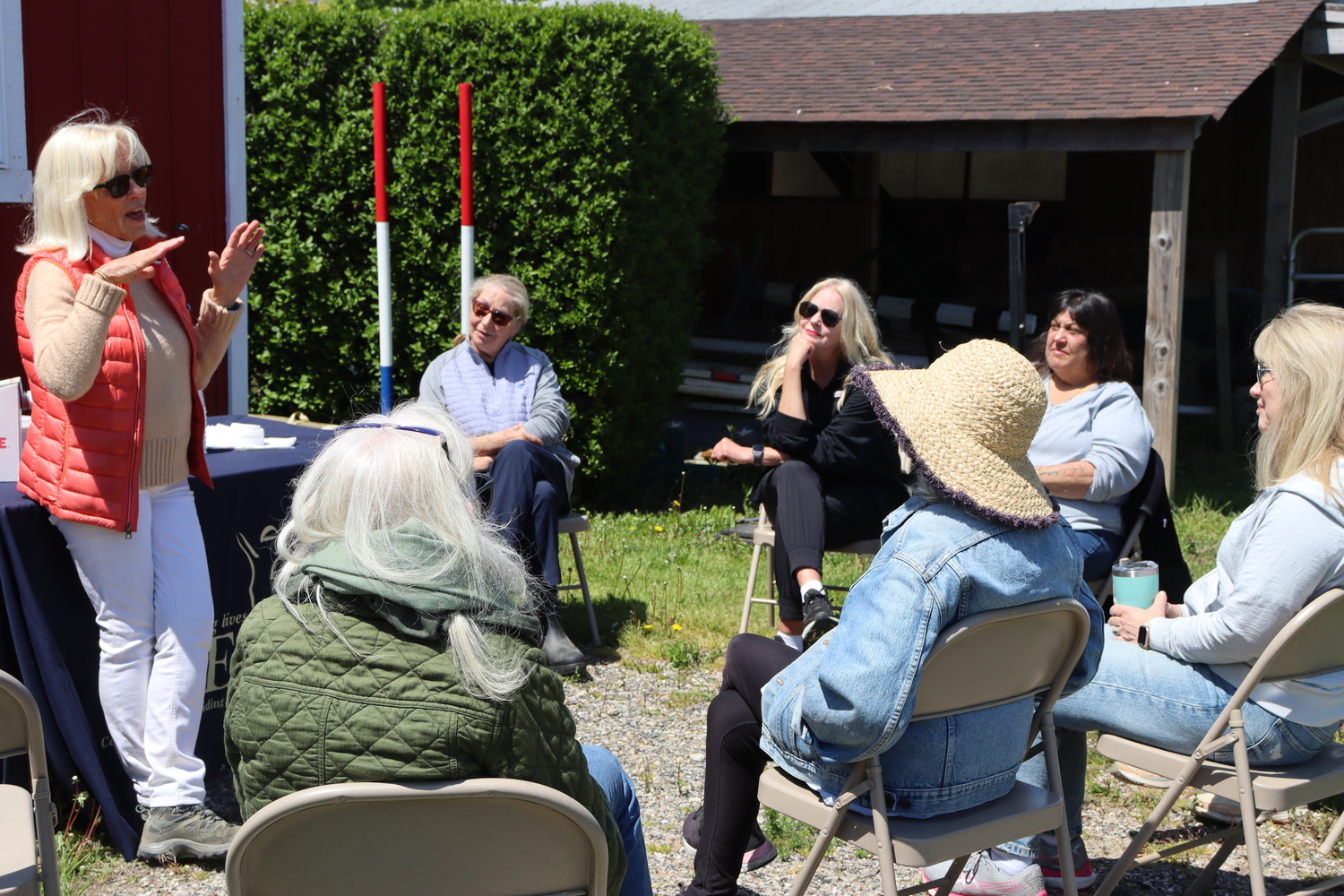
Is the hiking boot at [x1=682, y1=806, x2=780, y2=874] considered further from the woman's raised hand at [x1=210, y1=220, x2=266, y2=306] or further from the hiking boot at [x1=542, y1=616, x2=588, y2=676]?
the woman's raised hand at [x1=210, y1=220, x2=266, y2=306]

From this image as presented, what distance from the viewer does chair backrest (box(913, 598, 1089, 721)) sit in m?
2.21

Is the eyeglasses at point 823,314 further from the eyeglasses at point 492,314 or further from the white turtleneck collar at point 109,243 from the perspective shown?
the white turtleneck collar at point 109,243

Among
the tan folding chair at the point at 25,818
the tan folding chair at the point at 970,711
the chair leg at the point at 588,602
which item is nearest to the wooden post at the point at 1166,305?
the chair leg at the point at 588,602

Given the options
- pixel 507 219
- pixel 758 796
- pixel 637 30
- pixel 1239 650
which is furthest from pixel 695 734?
pixel 637 30

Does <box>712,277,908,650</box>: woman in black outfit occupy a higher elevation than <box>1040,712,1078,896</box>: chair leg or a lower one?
higher

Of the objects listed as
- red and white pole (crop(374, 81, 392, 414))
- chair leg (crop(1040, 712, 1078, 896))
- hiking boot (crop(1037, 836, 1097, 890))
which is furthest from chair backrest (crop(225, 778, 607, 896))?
red and white pole (crop(374, 81, 392, 414))

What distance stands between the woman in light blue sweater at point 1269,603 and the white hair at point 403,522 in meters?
1.51

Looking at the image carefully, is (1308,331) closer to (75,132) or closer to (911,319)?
(75,132)

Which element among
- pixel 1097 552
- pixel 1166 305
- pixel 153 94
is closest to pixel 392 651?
pixel 1097 552

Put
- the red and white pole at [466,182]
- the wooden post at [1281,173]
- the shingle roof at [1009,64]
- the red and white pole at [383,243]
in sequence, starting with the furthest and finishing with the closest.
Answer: the wooden post at [1281,173]
the shingle roof at [1009,64]
the red and white pole at [466,182]
the red and white pole at [383,243]

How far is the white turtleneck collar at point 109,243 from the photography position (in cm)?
306

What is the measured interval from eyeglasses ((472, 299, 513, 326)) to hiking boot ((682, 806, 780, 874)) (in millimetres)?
2329

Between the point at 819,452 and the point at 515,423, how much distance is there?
126cm

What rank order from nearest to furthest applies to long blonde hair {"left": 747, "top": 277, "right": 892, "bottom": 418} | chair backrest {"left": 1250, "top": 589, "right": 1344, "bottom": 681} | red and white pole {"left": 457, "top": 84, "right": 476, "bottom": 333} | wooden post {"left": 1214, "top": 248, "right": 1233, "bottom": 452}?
chair backrest {"left": 1250, "top": 589, "right": 1344, "bottom": 681}
long blonde hair {"left": 747, "top": 277, "right": 892, "bottom": 418}
red and white pole {"left": 457, "top": 84, "right": 476, "bottom": 333}
wooden post {"left": 1214, "top": 248, "right": 1233, "bottom": 452}
